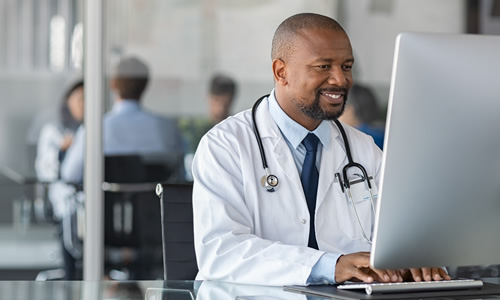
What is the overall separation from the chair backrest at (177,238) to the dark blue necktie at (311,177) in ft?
1.09

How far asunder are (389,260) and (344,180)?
0.71m

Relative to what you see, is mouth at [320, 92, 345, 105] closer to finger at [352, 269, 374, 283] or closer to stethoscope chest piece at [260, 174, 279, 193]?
stethoscope chest piece at [260, 174, 279, 193]

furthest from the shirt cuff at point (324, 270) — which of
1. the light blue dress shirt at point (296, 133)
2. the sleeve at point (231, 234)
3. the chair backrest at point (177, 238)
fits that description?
the chair backrest at point (177, 238)

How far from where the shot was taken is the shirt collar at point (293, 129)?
2246 millimetres

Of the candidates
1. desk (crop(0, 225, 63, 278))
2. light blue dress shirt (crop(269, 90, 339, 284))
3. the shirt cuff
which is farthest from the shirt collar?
desk (crop(0, 225, 63, 278))

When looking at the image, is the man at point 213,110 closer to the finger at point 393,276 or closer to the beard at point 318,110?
the beard at point 318,110

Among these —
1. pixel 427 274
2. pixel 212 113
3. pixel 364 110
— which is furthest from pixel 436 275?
pixel 364 110

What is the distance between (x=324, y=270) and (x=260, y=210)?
32 cm

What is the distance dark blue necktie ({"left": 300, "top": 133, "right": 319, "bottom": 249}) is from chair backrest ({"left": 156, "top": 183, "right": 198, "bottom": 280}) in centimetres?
33

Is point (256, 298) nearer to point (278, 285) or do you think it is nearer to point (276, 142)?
point (278, 285)

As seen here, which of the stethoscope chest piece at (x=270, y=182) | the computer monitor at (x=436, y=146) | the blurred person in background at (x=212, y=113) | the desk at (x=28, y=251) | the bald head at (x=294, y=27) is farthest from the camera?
the blurred person in background at (x=212, y=113)

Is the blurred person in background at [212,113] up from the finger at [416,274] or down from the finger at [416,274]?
up

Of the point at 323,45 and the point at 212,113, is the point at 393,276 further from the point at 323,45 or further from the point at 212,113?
the point at 212,113

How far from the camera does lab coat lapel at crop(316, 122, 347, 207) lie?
218 centimetres
